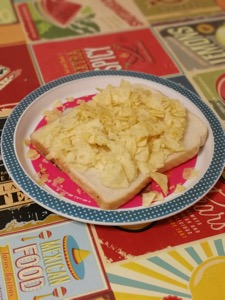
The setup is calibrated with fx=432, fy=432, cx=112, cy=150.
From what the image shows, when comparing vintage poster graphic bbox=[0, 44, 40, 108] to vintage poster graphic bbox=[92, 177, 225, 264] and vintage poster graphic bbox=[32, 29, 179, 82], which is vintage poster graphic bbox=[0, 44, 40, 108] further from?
vintage poster graphic bbox=[92, 177, 225, 264]

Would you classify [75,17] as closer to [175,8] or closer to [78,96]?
[175,8]

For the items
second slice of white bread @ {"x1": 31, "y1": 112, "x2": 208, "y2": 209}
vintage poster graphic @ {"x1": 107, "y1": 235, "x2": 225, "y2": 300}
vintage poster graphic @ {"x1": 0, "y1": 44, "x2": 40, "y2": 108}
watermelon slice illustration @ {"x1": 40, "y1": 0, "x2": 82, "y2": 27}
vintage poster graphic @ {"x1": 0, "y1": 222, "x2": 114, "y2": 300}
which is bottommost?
vintage poster graphic @ {"x1": 107, "y1": 235, "x2": 225, "y2": 300}

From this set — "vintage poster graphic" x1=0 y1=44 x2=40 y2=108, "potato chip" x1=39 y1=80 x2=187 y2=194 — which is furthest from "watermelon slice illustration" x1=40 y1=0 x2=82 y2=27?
"potato chip" x1=39 y1=80 x2=187 y2=194

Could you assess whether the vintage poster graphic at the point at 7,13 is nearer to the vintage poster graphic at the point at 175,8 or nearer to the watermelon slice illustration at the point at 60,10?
the watermelon slice illustration at the point at 60,10

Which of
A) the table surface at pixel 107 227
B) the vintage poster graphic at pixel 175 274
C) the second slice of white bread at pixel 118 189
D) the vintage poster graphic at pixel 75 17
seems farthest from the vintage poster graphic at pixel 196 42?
the vintage poster graphic at pixel 175 274

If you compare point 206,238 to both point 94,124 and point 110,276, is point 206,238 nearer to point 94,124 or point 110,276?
point 110,276

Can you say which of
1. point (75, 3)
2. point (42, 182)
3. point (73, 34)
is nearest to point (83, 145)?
point (42, 182)

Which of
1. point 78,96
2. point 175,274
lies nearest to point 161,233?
point 175,274

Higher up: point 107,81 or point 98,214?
point 107,81
